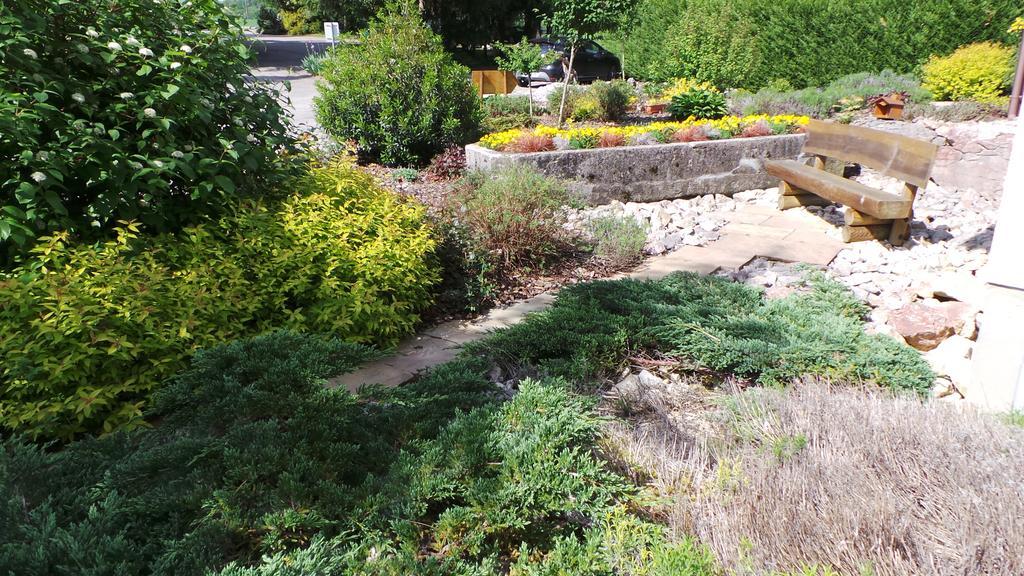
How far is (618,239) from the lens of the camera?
17.7 ft

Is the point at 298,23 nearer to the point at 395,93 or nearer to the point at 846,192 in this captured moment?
the point at 395,93

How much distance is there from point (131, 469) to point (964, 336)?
171 inches

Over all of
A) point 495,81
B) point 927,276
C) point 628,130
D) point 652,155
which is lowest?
point 927,276

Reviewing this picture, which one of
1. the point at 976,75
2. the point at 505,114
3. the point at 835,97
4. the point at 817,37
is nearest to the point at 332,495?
the point at 505,114

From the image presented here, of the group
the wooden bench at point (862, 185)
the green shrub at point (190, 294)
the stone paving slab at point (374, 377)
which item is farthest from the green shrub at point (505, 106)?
the stone paving slab at point (374, 377)

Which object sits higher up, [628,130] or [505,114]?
[505,114]

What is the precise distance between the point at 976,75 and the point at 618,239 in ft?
24.3

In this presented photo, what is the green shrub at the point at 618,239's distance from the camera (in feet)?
17.5

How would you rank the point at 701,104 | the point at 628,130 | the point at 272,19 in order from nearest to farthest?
the point at 628,130, the point at 701,104, the point at 272,19

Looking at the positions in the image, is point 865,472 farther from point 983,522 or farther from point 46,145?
point 46,145

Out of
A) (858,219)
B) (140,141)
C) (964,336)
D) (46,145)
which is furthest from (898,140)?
(46,145)

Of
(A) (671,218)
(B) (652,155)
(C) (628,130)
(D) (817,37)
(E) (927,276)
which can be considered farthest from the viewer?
(D) (817,37)

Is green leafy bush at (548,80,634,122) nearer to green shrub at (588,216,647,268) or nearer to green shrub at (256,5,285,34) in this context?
green shrub at (588,216,647,268)

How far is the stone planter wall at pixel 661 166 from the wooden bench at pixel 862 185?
655mm
